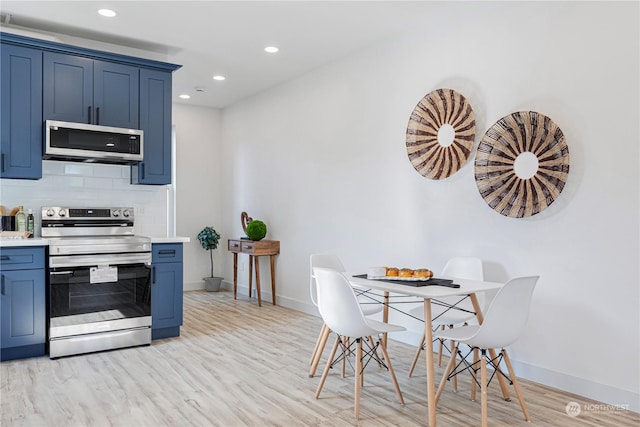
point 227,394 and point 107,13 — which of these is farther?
point 107,13

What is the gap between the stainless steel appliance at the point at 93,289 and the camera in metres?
3.89

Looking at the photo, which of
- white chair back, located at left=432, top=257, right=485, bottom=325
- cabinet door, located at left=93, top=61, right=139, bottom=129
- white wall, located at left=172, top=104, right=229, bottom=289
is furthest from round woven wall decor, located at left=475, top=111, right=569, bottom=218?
white wall, located at left=172, top=104, right=229, bottom=289

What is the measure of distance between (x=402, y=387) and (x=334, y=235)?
7.41 ft

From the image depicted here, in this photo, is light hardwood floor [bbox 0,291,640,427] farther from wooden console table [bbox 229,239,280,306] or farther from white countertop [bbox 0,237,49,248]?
wooden console table [bbox 229,239,280,306]

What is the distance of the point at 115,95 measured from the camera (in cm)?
447

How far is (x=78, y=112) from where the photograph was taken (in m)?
→ 4.31

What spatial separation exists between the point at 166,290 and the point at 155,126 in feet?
4.96

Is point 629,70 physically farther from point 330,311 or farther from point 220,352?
point 220,352

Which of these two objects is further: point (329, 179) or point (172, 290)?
point (329, 179)

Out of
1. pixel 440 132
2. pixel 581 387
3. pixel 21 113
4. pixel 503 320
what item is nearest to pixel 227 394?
pixel 503 320

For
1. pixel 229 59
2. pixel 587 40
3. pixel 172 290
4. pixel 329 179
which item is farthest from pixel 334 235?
pixel 587 40

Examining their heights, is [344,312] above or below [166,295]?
above

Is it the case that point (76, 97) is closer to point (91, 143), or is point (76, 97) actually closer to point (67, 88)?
point (67, 88)

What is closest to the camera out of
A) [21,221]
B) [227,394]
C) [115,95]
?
[227,394]
